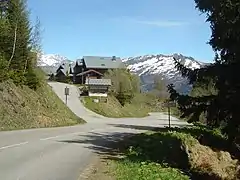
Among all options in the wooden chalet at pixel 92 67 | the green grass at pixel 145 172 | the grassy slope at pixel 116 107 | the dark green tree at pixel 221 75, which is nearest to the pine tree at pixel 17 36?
the dark green tree at pixel 221 75

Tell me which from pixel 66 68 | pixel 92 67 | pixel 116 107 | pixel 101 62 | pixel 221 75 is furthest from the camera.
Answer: pixel 66 68

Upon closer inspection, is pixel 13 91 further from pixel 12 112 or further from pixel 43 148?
pixel 43 148

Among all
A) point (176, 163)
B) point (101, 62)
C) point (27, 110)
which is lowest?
point (176, 163)

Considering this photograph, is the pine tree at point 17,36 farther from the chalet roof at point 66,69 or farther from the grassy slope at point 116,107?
the chalet roof at point 66,69

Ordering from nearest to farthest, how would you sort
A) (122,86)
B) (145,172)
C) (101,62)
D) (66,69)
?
(145,172) < (122,86) < (101,62) < (66,69)

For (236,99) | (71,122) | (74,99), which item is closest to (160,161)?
(236,99)

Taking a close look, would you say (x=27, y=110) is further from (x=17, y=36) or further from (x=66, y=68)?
(x=66, y=68)

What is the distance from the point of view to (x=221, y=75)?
18609 millimetres

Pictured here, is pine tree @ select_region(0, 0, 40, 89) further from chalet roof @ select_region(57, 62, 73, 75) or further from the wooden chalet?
chalet roof @ select_region(57, 62, 73, 75)

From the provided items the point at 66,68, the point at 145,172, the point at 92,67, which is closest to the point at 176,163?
the point at 145,172

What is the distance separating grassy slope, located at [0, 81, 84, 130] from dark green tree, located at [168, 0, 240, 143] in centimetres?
1594

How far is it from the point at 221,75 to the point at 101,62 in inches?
4284

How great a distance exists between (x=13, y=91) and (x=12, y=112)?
11.8 feet

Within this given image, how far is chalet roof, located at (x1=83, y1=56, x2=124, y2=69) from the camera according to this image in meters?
123
